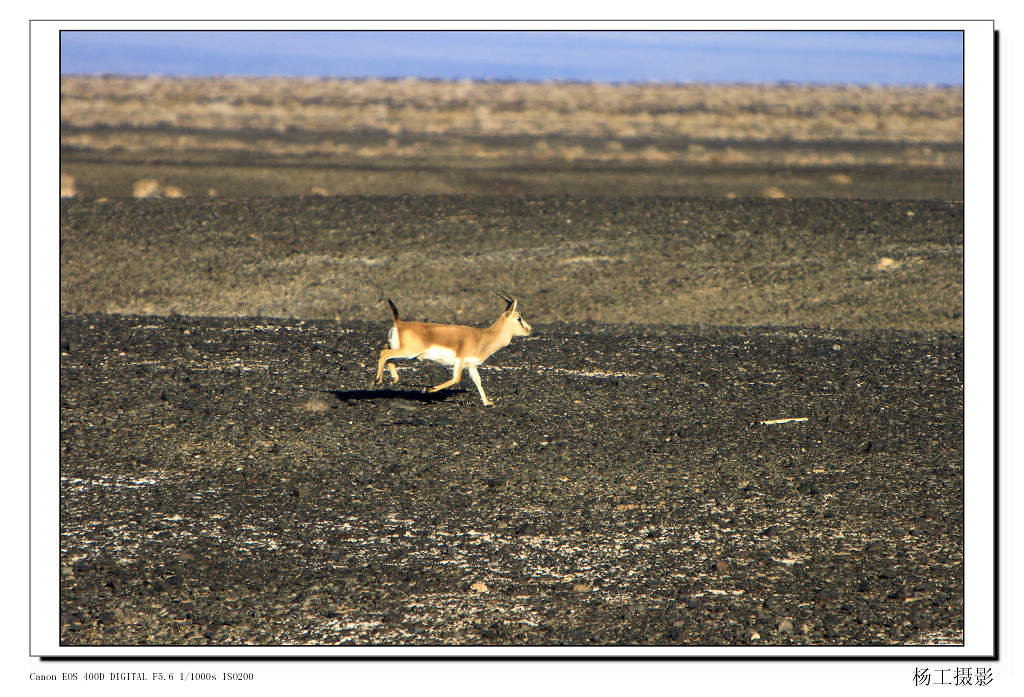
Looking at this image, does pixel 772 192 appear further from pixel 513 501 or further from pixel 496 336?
pixel 513 501

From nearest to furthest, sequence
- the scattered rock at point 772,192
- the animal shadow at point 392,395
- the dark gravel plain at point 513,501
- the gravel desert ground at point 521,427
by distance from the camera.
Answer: the dark gravel plain at point 513,501 → the gravel desert ground at point 521,427 → the animal shadow at point 392,395 → the scattered rock at point 772,192

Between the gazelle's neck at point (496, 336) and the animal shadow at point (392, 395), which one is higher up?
the gazelle's neck at point (496, 336)

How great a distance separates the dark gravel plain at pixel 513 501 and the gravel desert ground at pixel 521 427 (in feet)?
0.11

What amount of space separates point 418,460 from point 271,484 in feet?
4.19

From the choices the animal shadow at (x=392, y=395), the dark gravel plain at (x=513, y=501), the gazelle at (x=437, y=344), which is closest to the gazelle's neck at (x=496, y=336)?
the gazelle at (x=437, y=344)

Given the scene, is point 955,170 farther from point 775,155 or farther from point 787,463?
point 787,463

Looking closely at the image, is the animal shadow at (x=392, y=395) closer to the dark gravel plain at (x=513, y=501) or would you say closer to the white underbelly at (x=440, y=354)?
the dark gravel plain at (x=513, y=501)

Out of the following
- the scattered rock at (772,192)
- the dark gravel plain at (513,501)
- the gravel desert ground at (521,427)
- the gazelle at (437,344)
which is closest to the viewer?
the dark gravel plain at (513,501)

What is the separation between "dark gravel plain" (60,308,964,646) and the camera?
627 cm

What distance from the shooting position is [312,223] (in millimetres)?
21453

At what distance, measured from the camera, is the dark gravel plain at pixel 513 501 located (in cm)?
627

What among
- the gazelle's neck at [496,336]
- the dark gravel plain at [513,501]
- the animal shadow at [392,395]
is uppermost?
the gazelle's neck at [496,336]

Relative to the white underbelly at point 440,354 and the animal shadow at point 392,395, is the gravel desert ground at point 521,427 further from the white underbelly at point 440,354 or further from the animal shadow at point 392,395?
the white underbelly at point 440,354

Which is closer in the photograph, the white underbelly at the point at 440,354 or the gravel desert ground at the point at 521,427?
the gravel desert ground at the point at 521,427
